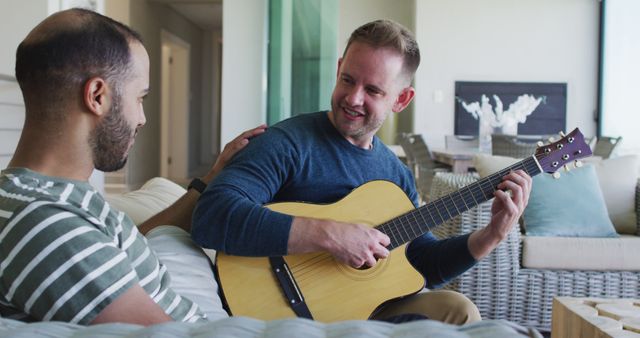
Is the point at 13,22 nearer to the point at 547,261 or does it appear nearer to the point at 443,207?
the point at 547,261

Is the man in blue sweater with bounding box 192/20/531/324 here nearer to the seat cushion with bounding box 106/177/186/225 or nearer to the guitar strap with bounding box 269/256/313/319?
the guitar strap with bounding box 269/256/313/319

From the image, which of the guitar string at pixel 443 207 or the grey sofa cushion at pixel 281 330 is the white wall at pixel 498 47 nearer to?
the guitar string at pixel 443 207

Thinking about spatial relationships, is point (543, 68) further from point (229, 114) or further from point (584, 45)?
point (229, 114)

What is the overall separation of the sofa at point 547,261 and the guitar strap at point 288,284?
4.65ft

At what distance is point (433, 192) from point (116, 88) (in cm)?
230

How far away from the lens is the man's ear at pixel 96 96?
0.82m

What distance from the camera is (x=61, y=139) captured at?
0.82 meters

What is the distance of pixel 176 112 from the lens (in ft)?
35.6

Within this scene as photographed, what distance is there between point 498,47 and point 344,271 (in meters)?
7.04

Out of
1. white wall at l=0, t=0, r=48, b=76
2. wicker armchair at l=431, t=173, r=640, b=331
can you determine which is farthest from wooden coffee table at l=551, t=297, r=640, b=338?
white wall at l=0, t=0, r=48, b=76

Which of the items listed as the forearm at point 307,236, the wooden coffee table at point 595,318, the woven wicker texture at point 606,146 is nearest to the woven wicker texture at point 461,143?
the woven wicker texture at point 606,146

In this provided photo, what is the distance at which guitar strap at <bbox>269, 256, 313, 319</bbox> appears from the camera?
140 cm

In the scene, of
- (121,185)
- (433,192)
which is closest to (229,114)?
(433,192)

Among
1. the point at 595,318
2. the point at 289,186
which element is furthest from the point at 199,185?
the point at 595,318
